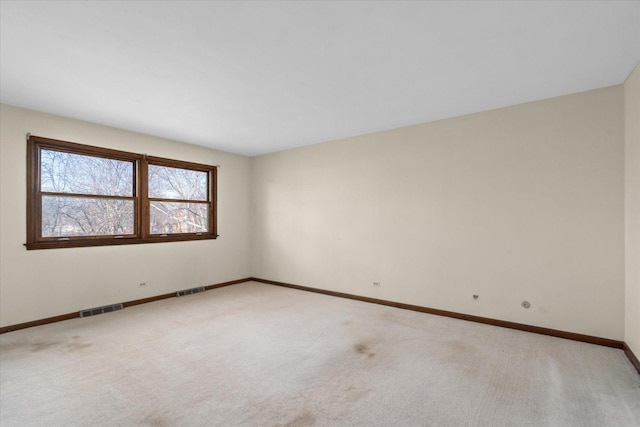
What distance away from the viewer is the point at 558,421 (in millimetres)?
1892

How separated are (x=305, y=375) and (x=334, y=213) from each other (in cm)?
291

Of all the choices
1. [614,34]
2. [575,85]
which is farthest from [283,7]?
[575,85]

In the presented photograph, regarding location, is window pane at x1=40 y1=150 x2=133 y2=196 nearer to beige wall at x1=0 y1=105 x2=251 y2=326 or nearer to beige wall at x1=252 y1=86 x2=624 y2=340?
beige wall at x1=0 y1=105 x2=251 y2=326

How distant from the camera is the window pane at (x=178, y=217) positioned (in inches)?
189

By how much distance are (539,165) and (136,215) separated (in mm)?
5312

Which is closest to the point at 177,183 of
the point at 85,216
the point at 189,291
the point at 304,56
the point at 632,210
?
the point at 85,216

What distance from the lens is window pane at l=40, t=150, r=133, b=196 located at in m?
3.75

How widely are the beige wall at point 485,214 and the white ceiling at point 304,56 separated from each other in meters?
0.39

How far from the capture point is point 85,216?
13.2ft

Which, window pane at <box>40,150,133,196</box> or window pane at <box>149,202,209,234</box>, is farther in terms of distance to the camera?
window pane at <box>149,202,209,234</box>

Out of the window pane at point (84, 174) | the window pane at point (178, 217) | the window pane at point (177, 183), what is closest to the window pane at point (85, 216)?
the window pane at point (84, 174)

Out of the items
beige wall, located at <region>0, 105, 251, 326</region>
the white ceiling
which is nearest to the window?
beige wall, located at <region>0, 105, 251, 326</region>

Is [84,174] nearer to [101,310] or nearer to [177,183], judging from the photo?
[177,183]

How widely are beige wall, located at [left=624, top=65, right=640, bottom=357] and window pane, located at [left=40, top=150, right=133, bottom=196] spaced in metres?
5.84
